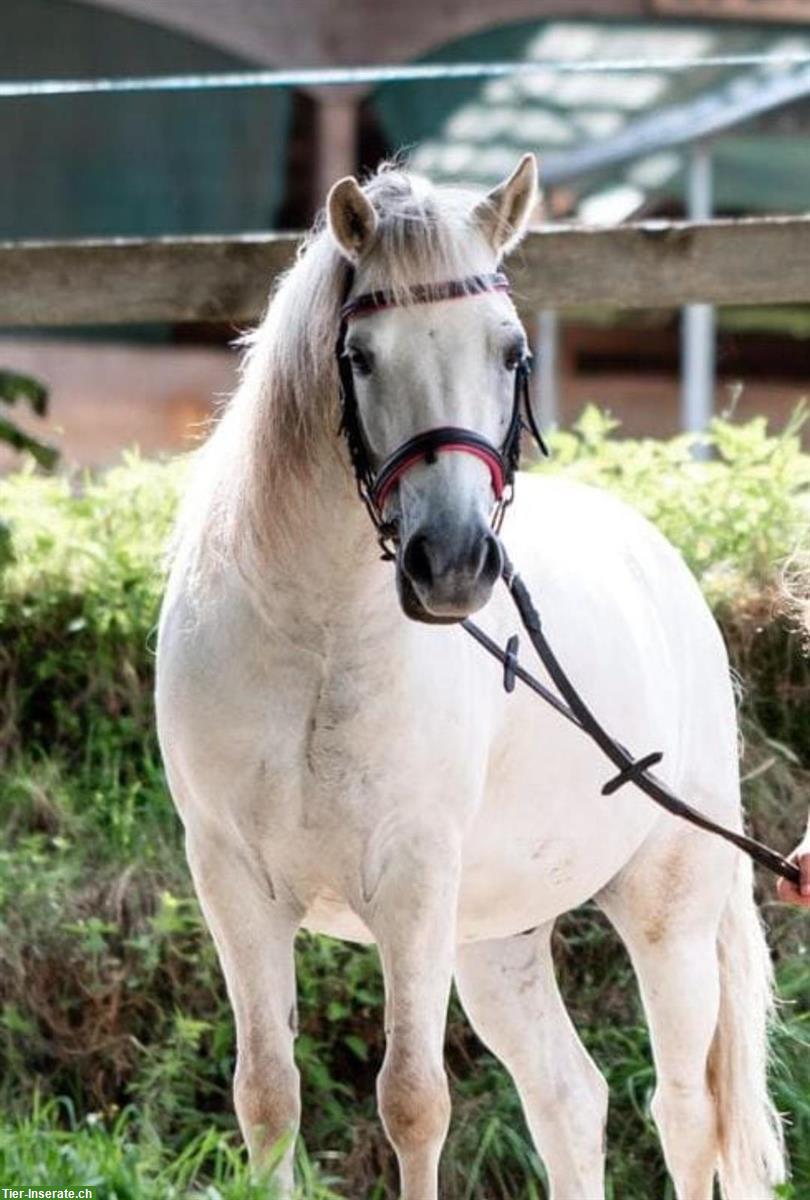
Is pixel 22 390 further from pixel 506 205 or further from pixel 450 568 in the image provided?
pixel 450 568

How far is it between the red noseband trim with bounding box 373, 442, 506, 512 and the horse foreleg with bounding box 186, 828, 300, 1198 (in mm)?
751

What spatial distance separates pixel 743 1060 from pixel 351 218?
2.18 metres

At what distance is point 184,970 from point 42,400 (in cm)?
146

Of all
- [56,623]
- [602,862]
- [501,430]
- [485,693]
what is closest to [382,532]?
[501,430]

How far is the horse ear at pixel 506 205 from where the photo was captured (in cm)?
368

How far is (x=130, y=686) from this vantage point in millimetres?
6234

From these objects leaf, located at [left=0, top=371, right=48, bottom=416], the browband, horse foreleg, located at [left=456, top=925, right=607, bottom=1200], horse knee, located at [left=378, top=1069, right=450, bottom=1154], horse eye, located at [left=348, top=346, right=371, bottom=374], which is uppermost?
leaf, located at [left=0, top=371, right=48, bottom=416]

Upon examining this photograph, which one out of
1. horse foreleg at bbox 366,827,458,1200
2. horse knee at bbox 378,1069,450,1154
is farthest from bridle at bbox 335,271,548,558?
horse knee at bbox 378,1069,450,1154

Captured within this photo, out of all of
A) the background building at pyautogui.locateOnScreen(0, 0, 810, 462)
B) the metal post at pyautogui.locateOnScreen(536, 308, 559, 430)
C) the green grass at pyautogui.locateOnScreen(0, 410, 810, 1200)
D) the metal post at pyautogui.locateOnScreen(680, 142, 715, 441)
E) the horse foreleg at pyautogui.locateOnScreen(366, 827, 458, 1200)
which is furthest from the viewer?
the background building at pyautogui.locateOnScreen(0, 0, 810, 462)

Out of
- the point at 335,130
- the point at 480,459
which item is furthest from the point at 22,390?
the point at 335,130

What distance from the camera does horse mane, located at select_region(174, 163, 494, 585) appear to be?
355 cm

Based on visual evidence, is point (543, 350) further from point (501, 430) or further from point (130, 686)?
point (501, 430)

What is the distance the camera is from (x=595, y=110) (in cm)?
1395

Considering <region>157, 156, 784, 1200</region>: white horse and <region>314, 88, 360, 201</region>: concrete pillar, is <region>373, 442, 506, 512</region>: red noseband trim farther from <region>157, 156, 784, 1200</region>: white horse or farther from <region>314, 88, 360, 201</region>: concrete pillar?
<region>314, 88, 360, 201</region>: concrete pillar
